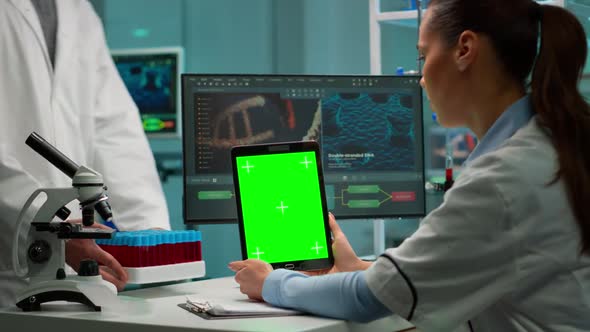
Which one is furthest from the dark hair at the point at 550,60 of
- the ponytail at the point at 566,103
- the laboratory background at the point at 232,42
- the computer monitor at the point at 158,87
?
the computer monitor at the point at 158,87

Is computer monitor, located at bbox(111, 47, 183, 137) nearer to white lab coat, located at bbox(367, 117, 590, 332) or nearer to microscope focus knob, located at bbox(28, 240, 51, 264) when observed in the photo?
microscope focus knob, located at bbox(28, 240, 51, 264)

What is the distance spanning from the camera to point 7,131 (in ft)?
6.35

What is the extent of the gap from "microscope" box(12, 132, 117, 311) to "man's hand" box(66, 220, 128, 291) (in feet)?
0.35

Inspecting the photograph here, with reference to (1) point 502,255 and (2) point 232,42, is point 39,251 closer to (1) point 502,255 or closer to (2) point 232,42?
(1) point 502,255

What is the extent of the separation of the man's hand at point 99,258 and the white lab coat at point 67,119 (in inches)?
10.9

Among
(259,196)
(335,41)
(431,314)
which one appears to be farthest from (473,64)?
(335,41)

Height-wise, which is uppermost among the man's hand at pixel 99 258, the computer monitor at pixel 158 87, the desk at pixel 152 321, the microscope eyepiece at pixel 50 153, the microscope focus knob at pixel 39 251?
the computer monitor at pixel 158 87

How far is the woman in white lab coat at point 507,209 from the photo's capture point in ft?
A: 3.48

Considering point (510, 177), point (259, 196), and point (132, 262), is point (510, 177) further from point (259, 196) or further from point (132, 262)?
point (132, 262)

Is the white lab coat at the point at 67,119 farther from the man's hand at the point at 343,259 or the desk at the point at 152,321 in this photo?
the man's hand at the point at 343,259

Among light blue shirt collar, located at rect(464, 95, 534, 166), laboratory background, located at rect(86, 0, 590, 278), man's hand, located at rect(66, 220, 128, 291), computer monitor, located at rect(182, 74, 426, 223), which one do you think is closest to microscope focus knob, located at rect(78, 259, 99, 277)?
man's hand, located at rect(66, 220, 128, 291)

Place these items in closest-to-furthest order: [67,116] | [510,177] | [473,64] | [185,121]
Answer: [510,177] < [473,64] < [185,121] < [67,116]

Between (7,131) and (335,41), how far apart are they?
2166mm

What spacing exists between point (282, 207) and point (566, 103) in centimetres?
64
